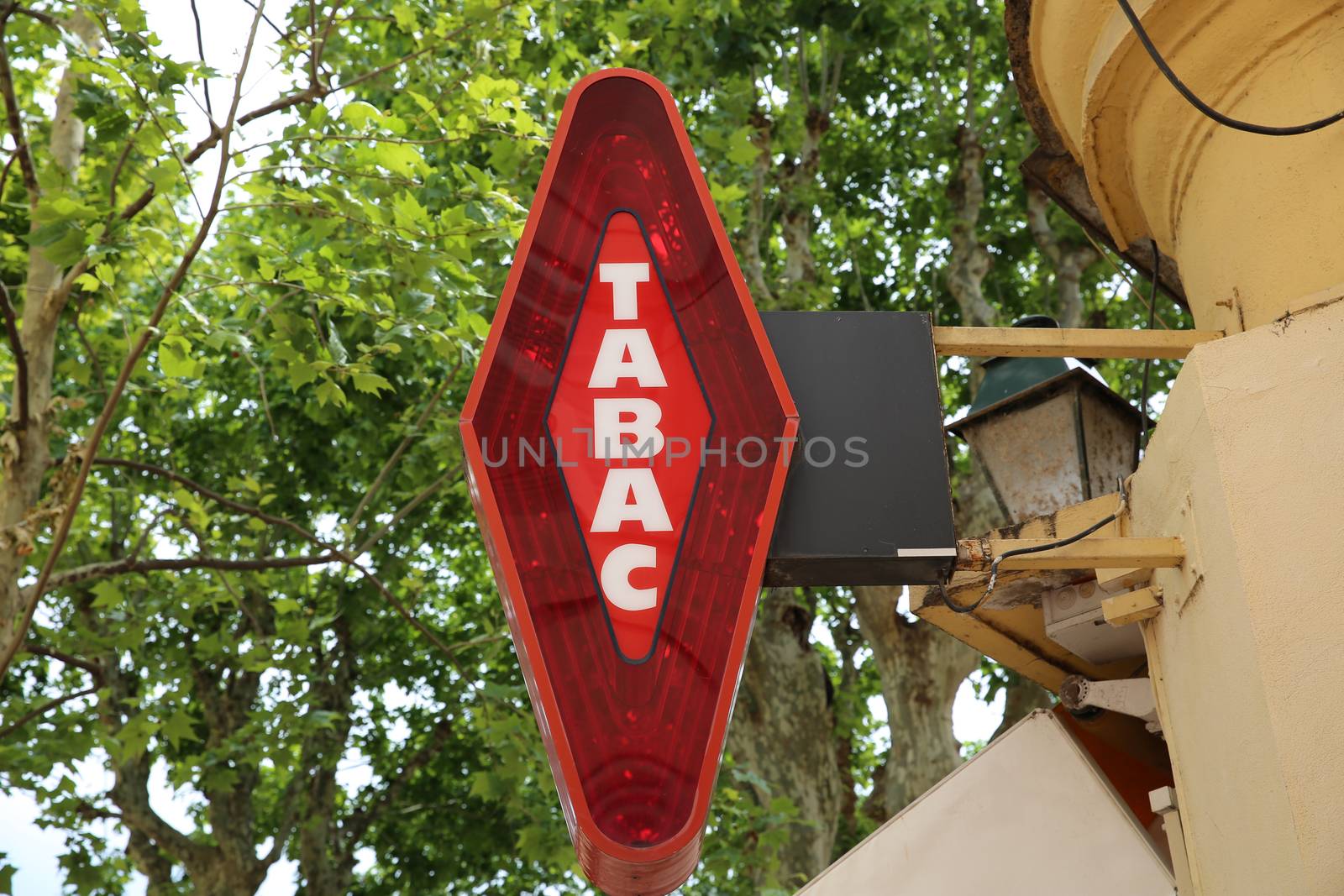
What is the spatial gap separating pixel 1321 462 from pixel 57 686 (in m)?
11.8

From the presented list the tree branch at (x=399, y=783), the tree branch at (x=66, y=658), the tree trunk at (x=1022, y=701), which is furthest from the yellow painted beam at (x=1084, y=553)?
the tree branch at (x=399, y=783)

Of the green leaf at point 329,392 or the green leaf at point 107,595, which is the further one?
the green leaf at point 107,595

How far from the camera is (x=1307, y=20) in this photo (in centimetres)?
396

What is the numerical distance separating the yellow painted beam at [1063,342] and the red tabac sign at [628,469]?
65 cm

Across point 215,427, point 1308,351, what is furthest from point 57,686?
point 1308,351

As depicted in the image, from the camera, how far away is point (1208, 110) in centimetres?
388

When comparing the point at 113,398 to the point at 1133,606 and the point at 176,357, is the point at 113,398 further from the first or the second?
the point at 1133,606

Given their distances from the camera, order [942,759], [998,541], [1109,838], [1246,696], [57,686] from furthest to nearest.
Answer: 1. [57,686]
2. [942,759]
3. [1109,838]
4. [998,541]
5. [1246,696]

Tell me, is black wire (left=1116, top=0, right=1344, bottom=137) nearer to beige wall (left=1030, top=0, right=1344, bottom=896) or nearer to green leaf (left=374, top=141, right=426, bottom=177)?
beige wall (left=1030, top=0, right=1344, bottom=896)

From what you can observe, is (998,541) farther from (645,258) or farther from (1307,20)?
(1307,20)

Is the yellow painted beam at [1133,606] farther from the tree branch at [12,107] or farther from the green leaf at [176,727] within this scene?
the green leaf at [176,727]

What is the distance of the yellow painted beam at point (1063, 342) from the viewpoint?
395cm

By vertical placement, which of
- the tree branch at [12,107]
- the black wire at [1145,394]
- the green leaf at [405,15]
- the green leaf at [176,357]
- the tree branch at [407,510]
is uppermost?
the green leaf at [405,15]

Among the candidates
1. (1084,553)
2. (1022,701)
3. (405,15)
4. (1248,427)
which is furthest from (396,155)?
(1022,701)
